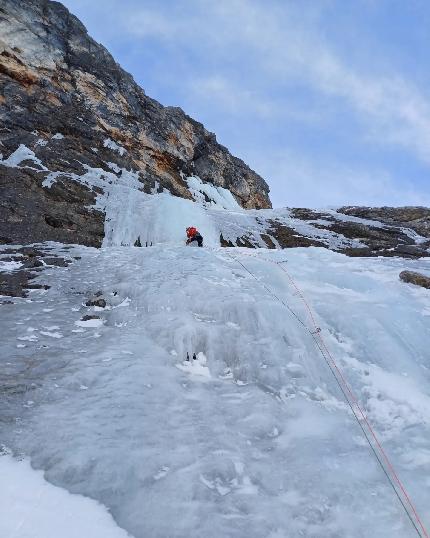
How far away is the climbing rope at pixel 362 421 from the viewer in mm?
4473

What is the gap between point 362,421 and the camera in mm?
6074

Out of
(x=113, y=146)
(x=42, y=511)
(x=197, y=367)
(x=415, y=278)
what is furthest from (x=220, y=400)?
(x=113, y=146)

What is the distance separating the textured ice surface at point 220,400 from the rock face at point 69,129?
16.1 feet

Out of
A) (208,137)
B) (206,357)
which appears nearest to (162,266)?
(206,357)

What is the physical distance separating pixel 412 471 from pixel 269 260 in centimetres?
728

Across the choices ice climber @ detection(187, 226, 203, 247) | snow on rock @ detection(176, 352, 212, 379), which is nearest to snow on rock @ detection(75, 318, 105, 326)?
snow on rock @ detection(176, 352, 212, 379)

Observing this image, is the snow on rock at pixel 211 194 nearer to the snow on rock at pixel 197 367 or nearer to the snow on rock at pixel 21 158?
the snow on rock at pixel 21 158

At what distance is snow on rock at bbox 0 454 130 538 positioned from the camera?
3.72 m

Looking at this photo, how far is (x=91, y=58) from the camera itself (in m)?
26.1

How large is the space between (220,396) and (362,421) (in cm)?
192

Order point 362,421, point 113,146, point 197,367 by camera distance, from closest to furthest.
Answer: point 362,421 < point 197,367 < point 113,146

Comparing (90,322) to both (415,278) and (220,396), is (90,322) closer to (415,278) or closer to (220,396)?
(220,396)

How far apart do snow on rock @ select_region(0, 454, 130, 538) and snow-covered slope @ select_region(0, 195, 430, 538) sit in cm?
14

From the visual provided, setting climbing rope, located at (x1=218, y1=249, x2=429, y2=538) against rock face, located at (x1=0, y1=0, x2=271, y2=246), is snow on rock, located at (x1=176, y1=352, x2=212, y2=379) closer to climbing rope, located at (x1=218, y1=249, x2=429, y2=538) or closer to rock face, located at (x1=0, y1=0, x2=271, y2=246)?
climbing rope, located at (x1=218, y1=249, x2=429, y2=538)
